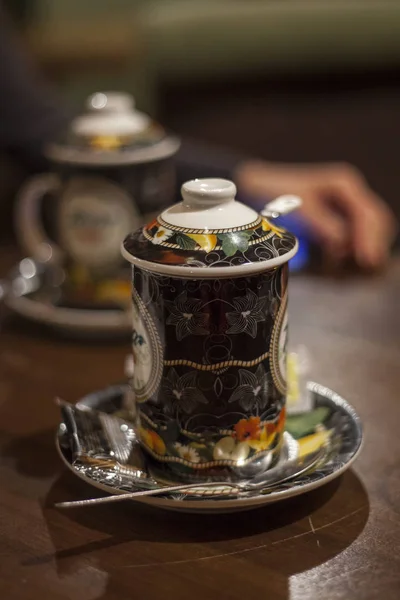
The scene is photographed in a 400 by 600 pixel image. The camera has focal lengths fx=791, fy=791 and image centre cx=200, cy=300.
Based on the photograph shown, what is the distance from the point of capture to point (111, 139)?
902 mm

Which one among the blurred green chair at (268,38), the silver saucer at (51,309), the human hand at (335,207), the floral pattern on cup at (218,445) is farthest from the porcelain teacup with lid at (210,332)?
the blurred green chair at (268,38)

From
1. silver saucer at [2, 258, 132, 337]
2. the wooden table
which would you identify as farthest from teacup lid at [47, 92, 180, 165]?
the wooden table

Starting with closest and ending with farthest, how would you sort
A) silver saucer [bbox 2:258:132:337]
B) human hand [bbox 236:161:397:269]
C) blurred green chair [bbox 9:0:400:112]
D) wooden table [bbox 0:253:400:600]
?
wooden table [bbox 0:253:400:600]
silver saucer [bbox 2:258:132:337]
human hand [bbox 236:161:397:269]
blurred green chair [bbox 9:0:400:112]

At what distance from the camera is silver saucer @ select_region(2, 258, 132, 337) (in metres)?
0.88

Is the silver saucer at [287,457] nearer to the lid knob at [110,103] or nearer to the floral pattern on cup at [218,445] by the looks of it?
the floral pattern on cup at [218,445]

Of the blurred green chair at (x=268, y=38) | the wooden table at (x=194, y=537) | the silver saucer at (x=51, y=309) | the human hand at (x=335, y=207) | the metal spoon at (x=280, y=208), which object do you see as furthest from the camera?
the blurred green chair at (x=268, y=38)

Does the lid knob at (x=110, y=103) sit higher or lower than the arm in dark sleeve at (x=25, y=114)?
higher

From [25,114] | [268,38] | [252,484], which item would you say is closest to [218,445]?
[252,484]

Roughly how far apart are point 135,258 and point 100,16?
Result: 3607 mm

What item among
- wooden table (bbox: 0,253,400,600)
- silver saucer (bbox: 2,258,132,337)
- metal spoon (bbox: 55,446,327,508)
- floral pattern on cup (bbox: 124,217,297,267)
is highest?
floral pattern on cup (bbox: 124,217,297,267)

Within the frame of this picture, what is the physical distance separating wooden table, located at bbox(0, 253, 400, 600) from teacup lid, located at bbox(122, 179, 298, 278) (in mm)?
182

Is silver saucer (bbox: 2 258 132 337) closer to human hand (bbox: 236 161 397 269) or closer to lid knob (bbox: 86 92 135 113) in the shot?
lid knob (bbox: 86 92 135 113)

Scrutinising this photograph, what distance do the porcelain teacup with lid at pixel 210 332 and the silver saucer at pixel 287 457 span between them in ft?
0.10

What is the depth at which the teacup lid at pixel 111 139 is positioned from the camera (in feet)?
2.92
